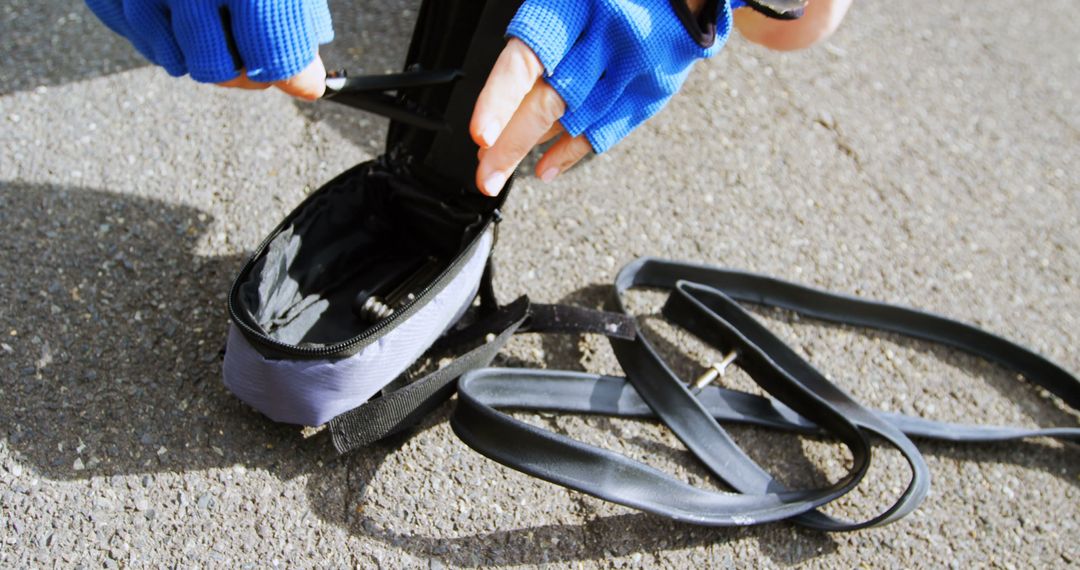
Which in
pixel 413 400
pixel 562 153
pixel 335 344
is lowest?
pixel 413 400

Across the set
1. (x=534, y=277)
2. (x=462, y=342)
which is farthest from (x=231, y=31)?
(x=534, y=277)

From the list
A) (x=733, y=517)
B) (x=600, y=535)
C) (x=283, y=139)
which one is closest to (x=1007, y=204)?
(x=733, y=517)

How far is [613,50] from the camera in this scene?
1150mm

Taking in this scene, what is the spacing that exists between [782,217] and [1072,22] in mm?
1567

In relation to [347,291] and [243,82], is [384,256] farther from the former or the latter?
[243,82]

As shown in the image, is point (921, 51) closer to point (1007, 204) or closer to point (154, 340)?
point (1007, 204)

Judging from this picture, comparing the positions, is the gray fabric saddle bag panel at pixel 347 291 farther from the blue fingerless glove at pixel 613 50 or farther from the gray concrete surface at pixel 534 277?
the blue fingerless glove at pixel 613 50

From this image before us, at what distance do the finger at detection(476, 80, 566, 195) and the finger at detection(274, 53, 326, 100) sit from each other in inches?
9.2

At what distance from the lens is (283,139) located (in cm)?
168

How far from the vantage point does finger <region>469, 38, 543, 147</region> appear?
1.03 meters

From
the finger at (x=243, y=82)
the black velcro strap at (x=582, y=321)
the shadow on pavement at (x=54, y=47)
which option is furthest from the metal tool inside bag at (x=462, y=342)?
the shadow on pavement at (x=54, y=47)

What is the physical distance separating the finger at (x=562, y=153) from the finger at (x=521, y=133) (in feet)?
0.28

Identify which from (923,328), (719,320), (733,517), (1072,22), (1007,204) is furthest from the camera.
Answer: (1072,22)

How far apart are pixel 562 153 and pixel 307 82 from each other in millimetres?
378
